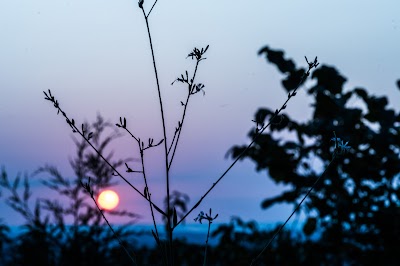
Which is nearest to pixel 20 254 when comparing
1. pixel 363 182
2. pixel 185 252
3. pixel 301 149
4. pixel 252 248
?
pixel 185 252

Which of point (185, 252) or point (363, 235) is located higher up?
point (185, 252)

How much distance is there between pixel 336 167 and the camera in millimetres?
3773

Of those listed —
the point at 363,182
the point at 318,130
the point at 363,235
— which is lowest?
the point at 363,235

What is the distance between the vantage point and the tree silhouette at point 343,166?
3.56 metres

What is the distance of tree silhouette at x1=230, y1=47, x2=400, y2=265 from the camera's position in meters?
3.56

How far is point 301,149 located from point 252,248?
2.04 metres

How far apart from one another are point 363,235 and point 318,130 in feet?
2.92

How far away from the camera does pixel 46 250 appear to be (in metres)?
4.63

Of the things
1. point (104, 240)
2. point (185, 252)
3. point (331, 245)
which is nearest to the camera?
point (331, 245)

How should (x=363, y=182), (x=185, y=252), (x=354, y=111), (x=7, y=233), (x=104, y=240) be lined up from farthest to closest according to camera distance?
(x=185, y=252) < (x=7, y=233) < (x=104, y=240) < (x=363, y=182) < (x=354, y=111)

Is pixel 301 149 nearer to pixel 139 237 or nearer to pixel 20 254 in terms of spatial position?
pixel 139 237

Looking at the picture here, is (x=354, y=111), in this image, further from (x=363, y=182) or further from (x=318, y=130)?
(x=363, y=182)

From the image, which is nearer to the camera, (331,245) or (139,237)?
(331,245)

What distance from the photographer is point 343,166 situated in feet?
12.1
